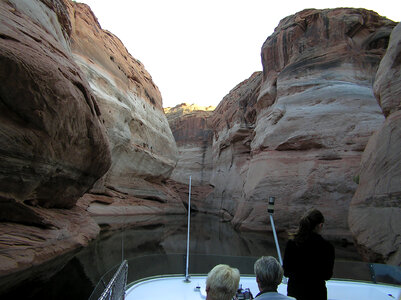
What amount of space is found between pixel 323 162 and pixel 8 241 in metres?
10.9

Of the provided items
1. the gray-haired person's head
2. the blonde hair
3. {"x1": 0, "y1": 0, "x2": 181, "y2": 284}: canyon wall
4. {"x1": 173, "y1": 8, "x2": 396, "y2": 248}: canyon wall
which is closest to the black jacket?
the gray-haired person's head

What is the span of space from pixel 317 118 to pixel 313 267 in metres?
11.5

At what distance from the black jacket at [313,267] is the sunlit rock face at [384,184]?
3676mm

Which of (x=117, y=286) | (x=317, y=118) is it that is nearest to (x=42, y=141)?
(x=117, y=286)

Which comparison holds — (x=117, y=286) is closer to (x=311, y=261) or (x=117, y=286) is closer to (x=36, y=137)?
(x=311, y=261)

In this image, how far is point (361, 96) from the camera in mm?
11883

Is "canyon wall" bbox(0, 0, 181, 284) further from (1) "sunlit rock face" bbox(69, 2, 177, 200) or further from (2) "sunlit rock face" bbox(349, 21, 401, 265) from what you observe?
(2) "sunlit rock face" bbox(349, 21, 401, 265)

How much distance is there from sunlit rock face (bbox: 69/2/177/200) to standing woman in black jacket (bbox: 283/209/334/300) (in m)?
13.5

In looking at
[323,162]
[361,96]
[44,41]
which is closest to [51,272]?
[44,41]

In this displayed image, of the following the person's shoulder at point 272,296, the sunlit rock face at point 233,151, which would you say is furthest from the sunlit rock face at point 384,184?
the sunlit rock face at point 233,151

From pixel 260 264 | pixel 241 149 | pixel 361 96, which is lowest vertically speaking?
pixel 260 264

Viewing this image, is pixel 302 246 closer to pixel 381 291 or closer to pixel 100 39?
pixel 381 291

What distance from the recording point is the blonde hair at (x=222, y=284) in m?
1.48

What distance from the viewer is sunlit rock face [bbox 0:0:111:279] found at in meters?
4.79
